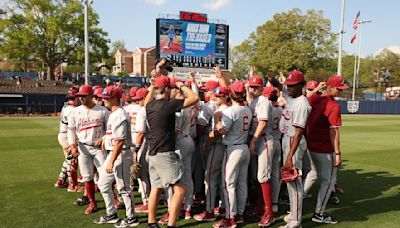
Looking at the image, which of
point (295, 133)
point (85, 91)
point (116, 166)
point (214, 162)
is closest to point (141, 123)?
point (116, 166)

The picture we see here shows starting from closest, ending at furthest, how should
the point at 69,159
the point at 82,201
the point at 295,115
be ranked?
the point at 295,115, the point at 82,201, the point at 69,159

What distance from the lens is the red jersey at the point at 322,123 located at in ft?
16.5

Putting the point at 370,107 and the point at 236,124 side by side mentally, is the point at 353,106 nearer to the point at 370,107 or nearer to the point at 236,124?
the point at 370,107

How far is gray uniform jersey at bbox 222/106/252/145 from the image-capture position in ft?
15.1

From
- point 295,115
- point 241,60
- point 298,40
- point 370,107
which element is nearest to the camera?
point 295,115

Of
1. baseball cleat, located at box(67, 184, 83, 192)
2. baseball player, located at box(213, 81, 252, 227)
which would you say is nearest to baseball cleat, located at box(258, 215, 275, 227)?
baseball player, located at box(213, 81, 252, 227)

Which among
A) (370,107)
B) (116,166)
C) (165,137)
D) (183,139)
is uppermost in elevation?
(165,137)

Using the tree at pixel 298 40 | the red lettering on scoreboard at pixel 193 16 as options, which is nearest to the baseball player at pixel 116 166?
the red lettering on scoreboard at pixel 193 16

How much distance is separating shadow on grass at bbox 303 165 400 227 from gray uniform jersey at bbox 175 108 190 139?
2.27 m

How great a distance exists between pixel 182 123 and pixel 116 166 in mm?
1121

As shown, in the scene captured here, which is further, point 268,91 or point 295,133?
point 268,91

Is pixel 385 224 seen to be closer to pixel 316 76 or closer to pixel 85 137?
pixel 85 137

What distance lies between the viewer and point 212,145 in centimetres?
503

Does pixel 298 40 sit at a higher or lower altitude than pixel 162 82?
higher
